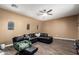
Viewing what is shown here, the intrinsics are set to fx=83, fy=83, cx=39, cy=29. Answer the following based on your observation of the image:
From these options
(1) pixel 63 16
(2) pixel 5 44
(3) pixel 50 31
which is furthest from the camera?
(3) pixel 50 31

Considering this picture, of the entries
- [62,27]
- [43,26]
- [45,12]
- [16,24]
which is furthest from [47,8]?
[16,24]

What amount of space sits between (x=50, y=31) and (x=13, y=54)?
1030 mm

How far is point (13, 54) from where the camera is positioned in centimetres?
189

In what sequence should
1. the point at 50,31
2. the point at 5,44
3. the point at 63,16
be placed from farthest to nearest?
the point at 50,31 → the point at 63,16 → the point at 5,44

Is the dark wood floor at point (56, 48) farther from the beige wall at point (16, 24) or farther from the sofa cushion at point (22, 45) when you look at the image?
the beige wall at point (16, 24)

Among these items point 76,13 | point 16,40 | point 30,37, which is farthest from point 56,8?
point 16,40

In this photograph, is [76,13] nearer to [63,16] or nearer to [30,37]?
[63,16]

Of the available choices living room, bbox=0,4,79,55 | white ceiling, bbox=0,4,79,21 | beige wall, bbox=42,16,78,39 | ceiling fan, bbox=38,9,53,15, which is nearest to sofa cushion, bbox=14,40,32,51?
living room, bbox=0,4,79,55

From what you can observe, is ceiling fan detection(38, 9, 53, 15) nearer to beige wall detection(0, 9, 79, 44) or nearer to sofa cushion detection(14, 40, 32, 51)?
beige wall detection(0, 9, 79, 44)

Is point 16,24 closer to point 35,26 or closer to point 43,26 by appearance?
point 35,26

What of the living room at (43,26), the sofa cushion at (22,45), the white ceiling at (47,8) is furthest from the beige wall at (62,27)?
the sofa cushion at (22,45)

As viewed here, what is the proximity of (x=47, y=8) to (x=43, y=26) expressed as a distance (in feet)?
1.46

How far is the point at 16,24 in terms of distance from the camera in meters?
1.92
